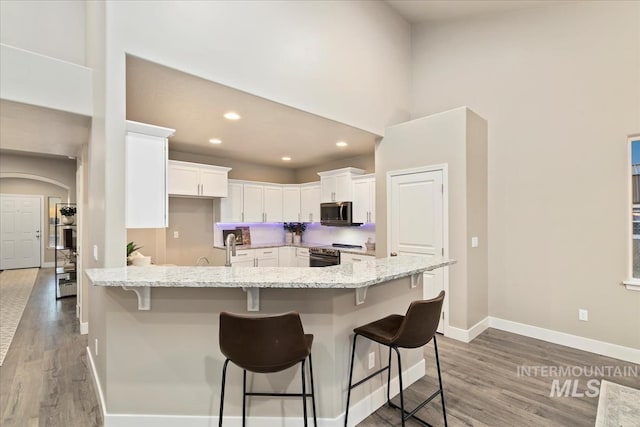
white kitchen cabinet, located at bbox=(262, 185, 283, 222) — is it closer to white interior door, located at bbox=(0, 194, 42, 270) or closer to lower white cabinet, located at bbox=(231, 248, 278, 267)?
lower white cabinet, located at bbox=(231, 248, 278, 267)

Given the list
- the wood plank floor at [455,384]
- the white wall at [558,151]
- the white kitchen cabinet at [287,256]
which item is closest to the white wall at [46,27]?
the wood plank floor at [455,384]

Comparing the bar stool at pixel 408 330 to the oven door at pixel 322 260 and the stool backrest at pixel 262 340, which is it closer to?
the stool backrest at pixel 262 340

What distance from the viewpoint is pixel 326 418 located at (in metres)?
2.02

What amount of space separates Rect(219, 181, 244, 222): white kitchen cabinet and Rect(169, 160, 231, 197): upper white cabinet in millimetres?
234

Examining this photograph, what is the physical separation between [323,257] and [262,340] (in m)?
4.08

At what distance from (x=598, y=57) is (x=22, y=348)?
711 cm

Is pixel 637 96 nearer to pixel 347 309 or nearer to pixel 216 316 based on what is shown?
pixel 347 309

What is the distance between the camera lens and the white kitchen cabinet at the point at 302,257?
6185mm

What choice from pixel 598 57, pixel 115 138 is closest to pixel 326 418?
pixel 115 138

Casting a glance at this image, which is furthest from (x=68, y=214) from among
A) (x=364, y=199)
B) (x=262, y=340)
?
(x=262, y=340)

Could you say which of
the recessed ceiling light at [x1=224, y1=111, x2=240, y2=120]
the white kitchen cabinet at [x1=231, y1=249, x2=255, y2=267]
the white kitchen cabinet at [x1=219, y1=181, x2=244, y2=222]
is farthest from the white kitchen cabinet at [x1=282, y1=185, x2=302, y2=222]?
the recessed ceiling light at [x1=224, y1=111, x2=240, y2=120]

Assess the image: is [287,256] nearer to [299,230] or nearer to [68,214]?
[299,230]

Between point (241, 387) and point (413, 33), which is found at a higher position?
point (413, 33)

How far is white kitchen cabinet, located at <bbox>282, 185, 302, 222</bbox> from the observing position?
6.67 metres
